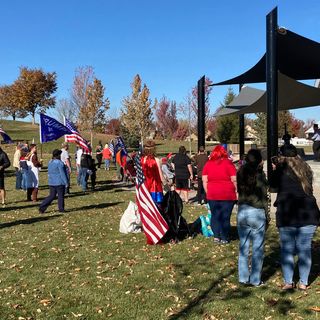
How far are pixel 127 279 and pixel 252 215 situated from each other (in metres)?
1.97

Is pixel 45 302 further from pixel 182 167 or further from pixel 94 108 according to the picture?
pixel 94 108

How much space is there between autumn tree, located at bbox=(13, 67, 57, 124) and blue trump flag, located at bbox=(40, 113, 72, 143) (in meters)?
48.0

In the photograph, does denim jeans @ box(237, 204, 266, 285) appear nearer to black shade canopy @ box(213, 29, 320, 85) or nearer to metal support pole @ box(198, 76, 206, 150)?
black shade canopy @ box(213, 29, 320, 85)

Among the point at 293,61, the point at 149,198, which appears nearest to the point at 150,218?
the point at 149,198

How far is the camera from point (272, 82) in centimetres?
1158

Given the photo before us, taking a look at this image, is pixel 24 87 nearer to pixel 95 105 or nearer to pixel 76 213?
pixel 95 105

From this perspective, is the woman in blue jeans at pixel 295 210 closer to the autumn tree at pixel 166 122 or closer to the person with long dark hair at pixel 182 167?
the person with long dark hair at pixel 182 167

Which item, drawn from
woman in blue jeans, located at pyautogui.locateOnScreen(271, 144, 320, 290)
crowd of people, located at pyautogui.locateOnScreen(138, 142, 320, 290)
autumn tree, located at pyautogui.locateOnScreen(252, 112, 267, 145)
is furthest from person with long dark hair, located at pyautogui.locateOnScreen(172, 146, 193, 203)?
autumn tree, located at pyautogui.locateOnScreen(252, 112, 267, 145)

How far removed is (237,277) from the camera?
6039mm

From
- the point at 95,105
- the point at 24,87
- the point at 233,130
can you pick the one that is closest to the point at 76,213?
the point at 95,105

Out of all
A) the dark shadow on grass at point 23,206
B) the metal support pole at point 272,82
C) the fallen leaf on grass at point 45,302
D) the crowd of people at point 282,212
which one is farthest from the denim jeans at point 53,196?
the crowd of people at point 282,212

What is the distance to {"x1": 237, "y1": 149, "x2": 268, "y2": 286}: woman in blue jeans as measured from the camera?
5562mm

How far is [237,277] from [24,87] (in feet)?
200

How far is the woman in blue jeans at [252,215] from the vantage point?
556 cm
